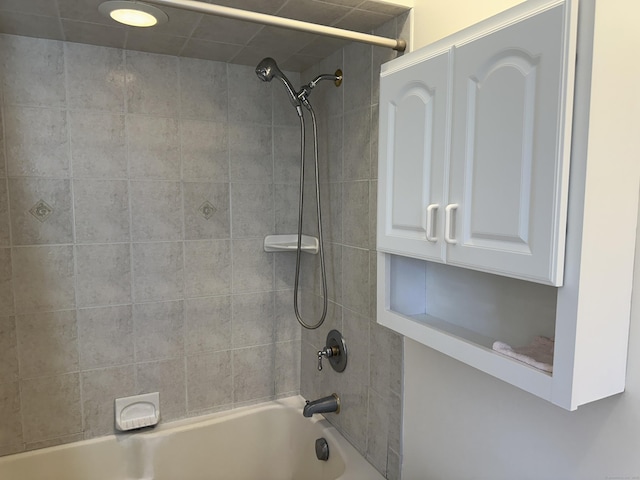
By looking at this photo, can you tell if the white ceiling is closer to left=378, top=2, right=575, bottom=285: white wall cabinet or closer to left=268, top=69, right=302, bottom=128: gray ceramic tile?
left=268, top=69, right=302, bottom=128: gray ceramic tile

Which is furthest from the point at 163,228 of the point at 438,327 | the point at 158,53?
the point at 438,327

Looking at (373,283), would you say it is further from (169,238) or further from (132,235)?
(132,235)

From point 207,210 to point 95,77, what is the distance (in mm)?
709

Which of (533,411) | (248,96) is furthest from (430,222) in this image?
(248,96)

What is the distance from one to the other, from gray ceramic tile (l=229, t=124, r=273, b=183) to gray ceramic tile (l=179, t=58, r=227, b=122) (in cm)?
11

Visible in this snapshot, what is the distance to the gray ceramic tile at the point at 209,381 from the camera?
216cm

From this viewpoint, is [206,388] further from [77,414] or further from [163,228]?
[163,228]

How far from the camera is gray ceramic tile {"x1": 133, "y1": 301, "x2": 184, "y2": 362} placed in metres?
2.04

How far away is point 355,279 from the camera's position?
1837mm

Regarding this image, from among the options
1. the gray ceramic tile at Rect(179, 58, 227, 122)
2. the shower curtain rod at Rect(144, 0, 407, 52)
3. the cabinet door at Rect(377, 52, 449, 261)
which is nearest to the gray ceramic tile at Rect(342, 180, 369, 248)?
the cabinet door at Rect(377, 52, 449, 261)

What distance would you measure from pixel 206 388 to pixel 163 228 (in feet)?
2.61

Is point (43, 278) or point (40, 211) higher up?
point (40, 211)

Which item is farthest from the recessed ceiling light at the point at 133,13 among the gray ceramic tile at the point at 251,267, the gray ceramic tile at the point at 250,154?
the gray ceramic tile at the point at 251,267

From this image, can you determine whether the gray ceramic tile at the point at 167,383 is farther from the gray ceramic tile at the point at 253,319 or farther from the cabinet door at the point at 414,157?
the cabinet door at the point at 414,157
